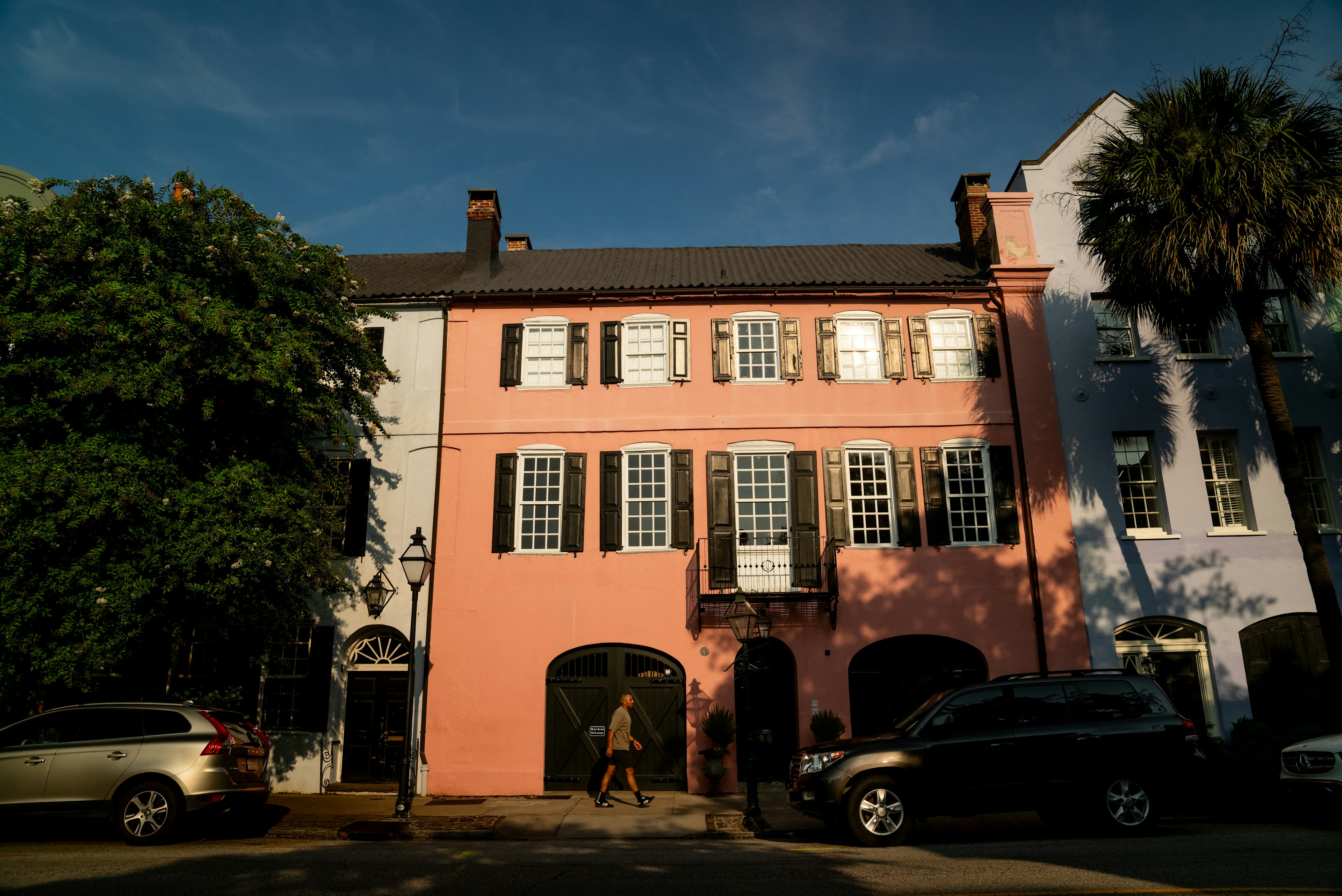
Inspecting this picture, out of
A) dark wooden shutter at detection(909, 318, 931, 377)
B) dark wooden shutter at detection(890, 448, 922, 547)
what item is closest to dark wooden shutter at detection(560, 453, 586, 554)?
dark wooden shutter at detection(890, 448, 922, 547)

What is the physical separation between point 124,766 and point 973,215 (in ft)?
60.9

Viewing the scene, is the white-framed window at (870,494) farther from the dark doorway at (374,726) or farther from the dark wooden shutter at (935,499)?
the dark doorway at (374,726)

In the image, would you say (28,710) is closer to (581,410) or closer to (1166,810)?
(581,410)

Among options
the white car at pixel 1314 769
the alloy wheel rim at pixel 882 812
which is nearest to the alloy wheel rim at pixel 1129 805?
the white car at pixel 1314 769

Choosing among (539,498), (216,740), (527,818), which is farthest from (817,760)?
(539,498)

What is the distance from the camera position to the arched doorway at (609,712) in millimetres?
14703

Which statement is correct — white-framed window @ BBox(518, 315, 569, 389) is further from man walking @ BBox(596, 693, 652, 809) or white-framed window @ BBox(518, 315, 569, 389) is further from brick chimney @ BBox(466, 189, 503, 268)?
man walking @ BBox(596, 693, 652, 809)

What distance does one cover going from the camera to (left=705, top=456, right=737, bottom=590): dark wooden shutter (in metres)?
15.3

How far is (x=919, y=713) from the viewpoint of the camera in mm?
10289

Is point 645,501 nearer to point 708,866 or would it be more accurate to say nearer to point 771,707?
point 771,707

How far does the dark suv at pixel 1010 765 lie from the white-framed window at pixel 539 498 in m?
7.43

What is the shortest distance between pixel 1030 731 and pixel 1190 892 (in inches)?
121

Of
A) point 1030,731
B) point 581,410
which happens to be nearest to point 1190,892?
point 1030,731

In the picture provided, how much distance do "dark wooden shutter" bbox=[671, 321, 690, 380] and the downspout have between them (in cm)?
637
